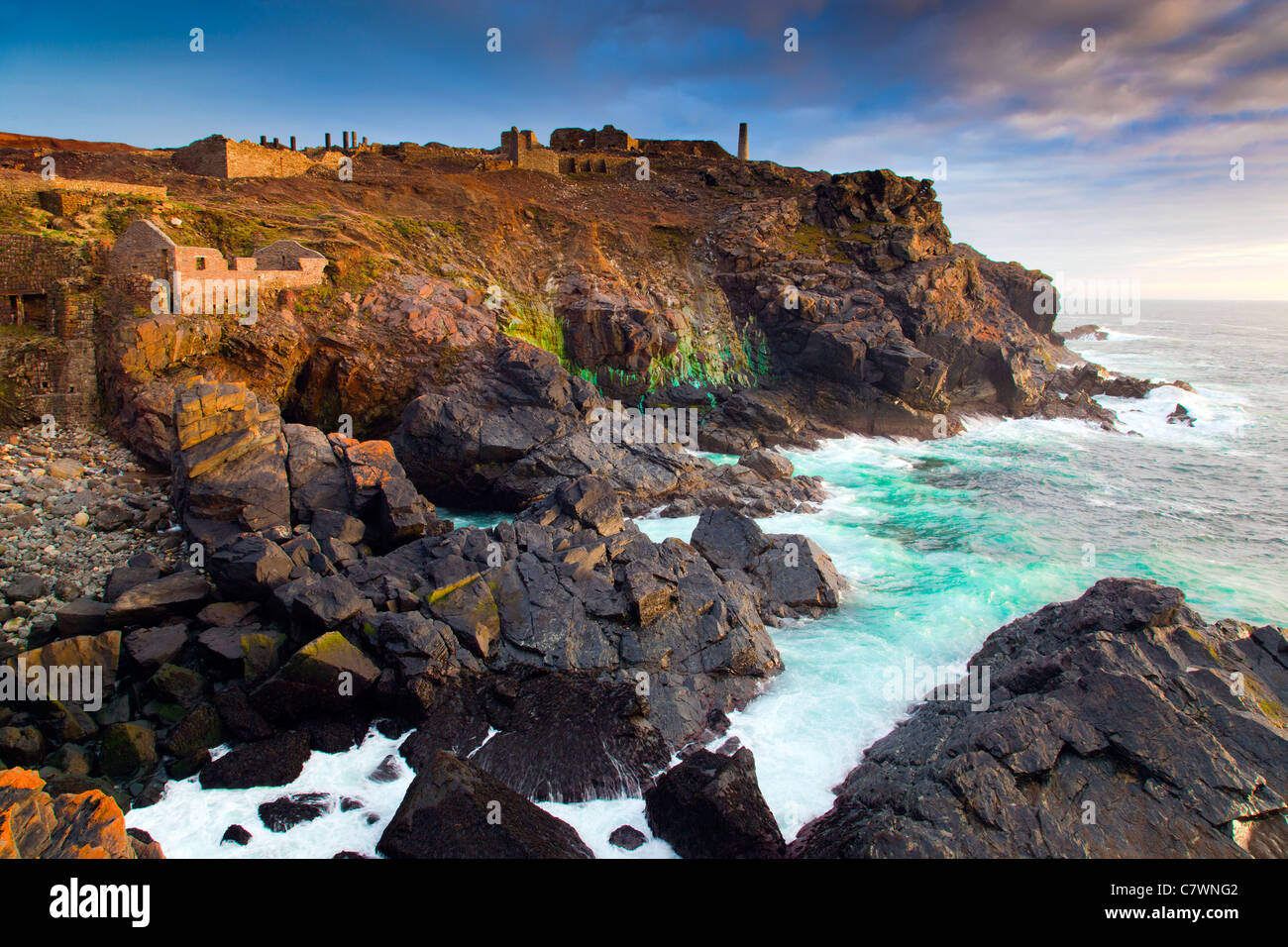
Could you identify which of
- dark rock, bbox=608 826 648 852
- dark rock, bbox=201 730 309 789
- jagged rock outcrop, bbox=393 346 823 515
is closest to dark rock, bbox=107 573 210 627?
dark rock, bbox=201 730 309 789

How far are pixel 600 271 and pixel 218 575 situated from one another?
32.8m

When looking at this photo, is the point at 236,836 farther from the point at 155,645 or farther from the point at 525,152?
the point at 525,152

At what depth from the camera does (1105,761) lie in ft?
36.4

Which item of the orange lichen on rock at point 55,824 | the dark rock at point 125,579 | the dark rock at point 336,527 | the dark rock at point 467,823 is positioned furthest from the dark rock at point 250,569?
the orange lichen on rock at point 55,824

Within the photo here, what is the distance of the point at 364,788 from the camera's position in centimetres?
1270

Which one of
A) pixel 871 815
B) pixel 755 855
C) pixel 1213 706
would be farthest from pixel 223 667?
pixel 1213 706

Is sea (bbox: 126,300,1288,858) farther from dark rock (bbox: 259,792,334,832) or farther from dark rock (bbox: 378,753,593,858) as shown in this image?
dark rock (bbox: 378,753,593,858)

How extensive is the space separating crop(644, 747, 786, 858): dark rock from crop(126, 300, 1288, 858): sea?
16.9 inches

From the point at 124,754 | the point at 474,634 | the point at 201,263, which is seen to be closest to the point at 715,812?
the point at 474,634

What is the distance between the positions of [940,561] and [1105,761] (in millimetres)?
12957

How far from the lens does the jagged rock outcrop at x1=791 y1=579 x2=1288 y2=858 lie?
1012 cm

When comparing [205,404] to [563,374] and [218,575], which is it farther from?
[563,374]

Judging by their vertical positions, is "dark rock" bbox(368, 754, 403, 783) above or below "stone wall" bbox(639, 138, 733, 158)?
below

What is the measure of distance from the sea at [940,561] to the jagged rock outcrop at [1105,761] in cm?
201
